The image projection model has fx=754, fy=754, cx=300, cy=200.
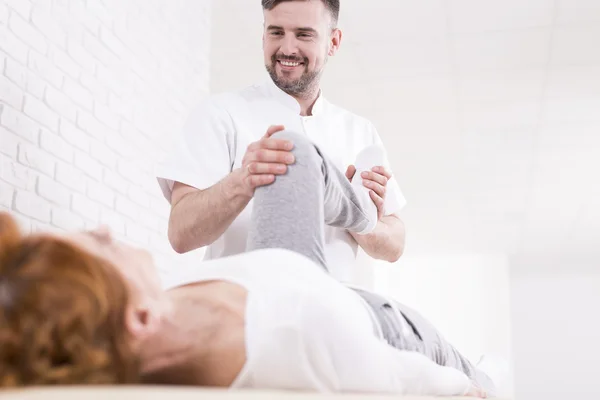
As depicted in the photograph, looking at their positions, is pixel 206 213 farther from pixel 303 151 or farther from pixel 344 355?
pixel 344 355

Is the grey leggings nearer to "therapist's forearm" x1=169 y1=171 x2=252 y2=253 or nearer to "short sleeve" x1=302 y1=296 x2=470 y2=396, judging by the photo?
"therapist's forearm" x1=169 y1=171 x2=252 y2=253

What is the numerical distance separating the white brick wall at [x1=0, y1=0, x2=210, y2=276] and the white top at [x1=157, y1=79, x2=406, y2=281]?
0.44 m

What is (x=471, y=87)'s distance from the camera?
4699 millimetres

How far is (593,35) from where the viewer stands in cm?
408

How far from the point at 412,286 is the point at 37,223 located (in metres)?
8.06

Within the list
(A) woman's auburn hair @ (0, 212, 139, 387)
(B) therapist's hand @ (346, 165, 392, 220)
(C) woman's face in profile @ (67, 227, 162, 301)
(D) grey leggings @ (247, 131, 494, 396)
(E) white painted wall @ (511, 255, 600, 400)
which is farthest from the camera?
(E) white painted wall @ (511, 255, 600, 400)

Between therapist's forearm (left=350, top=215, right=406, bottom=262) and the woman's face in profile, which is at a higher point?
therapist's forearm (left=350, top=215, right=406, bottom=262)

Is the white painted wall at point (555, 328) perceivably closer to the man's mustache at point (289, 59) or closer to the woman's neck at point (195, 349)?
the man's mustache at point (289, 59)

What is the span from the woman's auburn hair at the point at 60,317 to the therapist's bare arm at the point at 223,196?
2.15 feet

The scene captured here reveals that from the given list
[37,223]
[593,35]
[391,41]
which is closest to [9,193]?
[37,223]

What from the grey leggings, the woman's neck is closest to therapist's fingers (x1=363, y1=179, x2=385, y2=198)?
the grey leggings

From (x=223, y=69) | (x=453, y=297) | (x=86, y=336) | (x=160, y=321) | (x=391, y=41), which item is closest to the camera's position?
(x=86, y=336)

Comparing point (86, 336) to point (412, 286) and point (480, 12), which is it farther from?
point (412, 286)

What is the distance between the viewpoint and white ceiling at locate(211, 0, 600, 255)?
3.95 meters
